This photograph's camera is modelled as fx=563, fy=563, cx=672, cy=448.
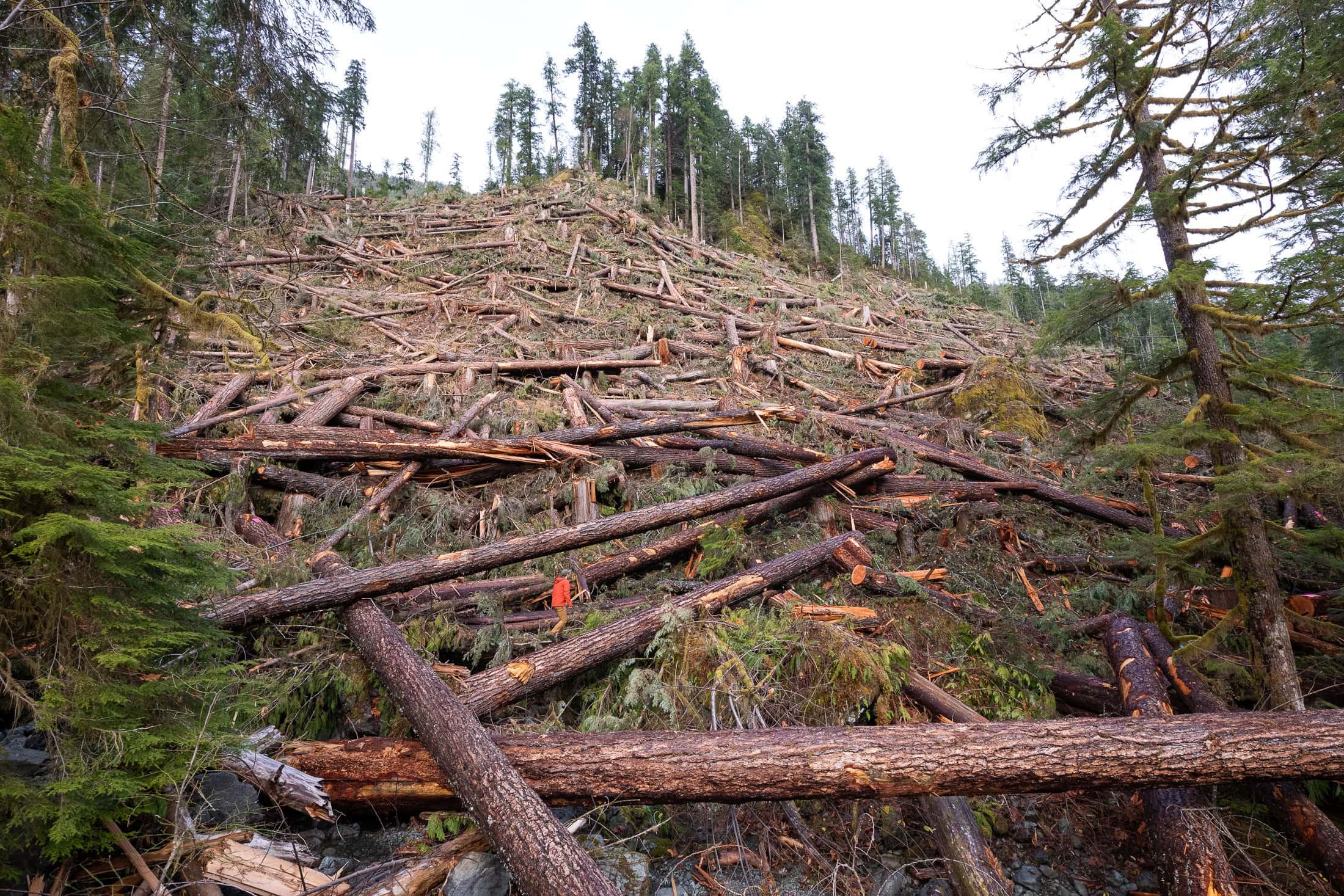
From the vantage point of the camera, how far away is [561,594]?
16.0 feet

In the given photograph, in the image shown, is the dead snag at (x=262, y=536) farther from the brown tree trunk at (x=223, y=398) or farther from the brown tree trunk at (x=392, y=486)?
the brown tree trunk at (x=223, y=398)

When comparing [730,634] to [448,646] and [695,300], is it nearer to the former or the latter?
[448,646]

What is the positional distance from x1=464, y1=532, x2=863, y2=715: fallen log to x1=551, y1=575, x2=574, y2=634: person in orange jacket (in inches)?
20.1

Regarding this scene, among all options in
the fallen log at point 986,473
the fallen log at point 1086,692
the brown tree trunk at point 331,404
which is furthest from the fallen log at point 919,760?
the brown tree trunk at point 331,404

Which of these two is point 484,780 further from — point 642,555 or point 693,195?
point 693,195

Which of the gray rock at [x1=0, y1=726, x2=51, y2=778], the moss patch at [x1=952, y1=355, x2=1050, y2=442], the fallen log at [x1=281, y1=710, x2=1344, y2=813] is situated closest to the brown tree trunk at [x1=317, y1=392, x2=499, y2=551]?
the gray rock at [x1=0, y1=726, x2=51, y2=778]

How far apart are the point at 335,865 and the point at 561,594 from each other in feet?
7.51

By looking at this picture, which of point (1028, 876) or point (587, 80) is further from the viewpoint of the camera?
point (587, 80)

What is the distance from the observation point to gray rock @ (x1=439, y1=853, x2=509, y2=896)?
2.73 metres

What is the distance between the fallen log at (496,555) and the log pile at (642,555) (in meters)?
0.02

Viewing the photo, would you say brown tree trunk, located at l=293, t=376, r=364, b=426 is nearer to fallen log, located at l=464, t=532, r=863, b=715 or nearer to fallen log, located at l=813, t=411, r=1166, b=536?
fallen log, located at l=464, t=532, r=863, b=715

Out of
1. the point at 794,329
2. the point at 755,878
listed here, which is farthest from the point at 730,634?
the point at 794,329

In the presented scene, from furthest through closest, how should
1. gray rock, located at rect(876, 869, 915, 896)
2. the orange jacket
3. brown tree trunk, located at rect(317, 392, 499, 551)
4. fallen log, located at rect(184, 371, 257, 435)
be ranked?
fallen log, located at rect(184, 371, 257, 435) → brown tree trunk, located at rect(317, 392, 499, 551) → the orange jacket → gray rock, located at rect(876, 869, 915, 896)

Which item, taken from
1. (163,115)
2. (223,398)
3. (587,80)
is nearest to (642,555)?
(223,398)
